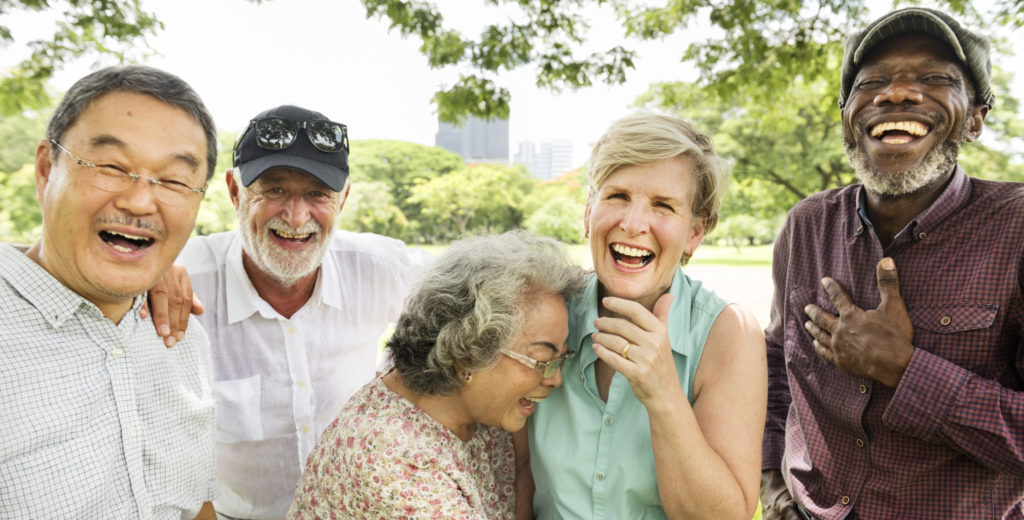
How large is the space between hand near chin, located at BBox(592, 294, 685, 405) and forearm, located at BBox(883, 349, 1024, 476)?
36.1 inches

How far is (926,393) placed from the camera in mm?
2047

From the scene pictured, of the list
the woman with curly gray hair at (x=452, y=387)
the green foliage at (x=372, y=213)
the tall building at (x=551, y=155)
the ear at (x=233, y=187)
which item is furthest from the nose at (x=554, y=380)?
the tall building at (x=551, y=155)

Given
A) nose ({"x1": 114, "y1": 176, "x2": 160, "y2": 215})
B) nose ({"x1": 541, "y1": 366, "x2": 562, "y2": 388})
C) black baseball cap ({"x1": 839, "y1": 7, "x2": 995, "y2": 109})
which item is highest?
black baseball cap ({"x1": 839, "y1": 7, "x2": 995, "y2": 109})

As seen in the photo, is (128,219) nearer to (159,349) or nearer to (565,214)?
(159,349)

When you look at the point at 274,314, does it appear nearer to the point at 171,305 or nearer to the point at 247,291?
the point at 247,291

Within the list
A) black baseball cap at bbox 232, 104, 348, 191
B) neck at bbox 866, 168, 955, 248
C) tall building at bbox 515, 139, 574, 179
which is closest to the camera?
neck at bbox 866, 168, 955, 248

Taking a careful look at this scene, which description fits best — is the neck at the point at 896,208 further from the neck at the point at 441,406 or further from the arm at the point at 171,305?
the arm at the point at 171,305

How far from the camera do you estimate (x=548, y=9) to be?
6398 millimetres

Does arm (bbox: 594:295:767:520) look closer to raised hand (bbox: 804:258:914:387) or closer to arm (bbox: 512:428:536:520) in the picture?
raised hand (bbox: 804:258:914:387)

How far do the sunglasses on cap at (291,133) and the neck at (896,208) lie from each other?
8.00 feet

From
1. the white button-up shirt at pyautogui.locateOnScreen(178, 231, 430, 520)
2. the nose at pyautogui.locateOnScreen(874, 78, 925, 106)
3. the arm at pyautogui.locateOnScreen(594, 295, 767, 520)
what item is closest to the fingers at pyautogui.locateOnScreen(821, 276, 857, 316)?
the arm at pyautogui.locateOnScreen(594, 295, 767, 520)

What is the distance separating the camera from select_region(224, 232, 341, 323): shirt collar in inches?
118

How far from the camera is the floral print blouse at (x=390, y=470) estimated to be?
6.22 feet

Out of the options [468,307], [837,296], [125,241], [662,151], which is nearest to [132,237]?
[125,241]
